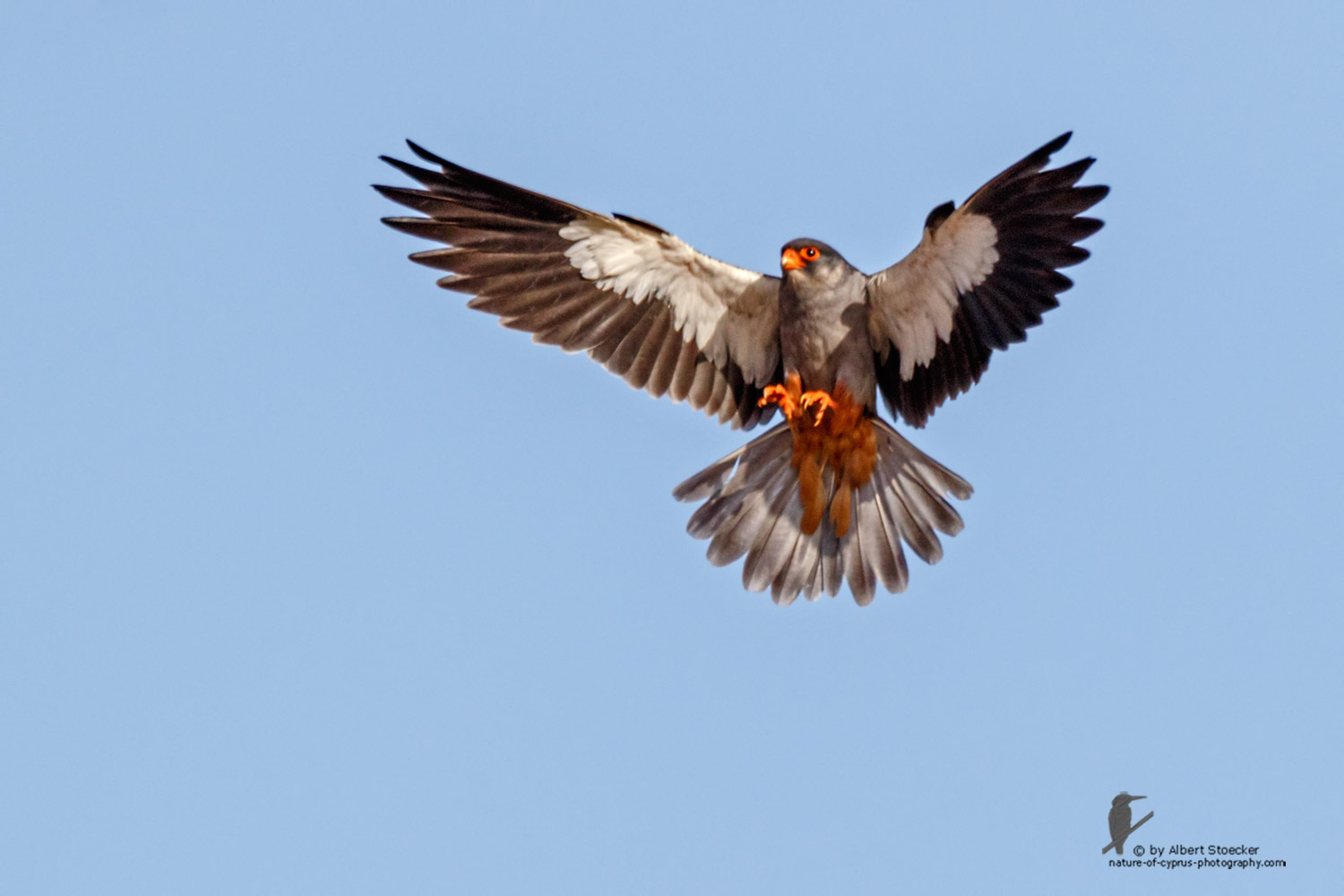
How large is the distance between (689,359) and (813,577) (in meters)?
1.51

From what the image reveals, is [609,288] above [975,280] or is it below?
above

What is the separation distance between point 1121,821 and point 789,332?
12.6ft

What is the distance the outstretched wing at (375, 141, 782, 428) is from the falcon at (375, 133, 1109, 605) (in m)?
0.01

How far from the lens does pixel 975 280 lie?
29.4 feet

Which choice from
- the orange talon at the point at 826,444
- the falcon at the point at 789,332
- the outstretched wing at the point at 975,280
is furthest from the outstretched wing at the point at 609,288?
the outstretched wing at the point at 975,280

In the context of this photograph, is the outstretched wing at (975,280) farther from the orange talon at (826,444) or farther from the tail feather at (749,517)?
the tail feather at (749,517)

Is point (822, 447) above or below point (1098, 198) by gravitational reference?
below

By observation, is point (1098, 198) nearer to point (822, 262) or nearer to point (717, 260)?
point (822, 262)

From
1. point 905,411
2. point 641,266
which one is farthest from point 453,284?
point 905,411

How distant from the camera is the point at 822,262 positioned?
29.6 ft

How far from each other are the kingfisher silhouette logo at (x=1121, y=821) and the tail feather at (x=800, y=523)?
A: 212 centimetres

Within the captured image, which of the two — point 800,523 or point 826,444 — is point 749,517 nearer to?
point 800,523

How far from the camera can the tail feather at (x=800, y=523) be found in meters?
9.55

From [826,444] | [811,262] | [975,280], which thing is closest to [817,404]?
[826,444]
